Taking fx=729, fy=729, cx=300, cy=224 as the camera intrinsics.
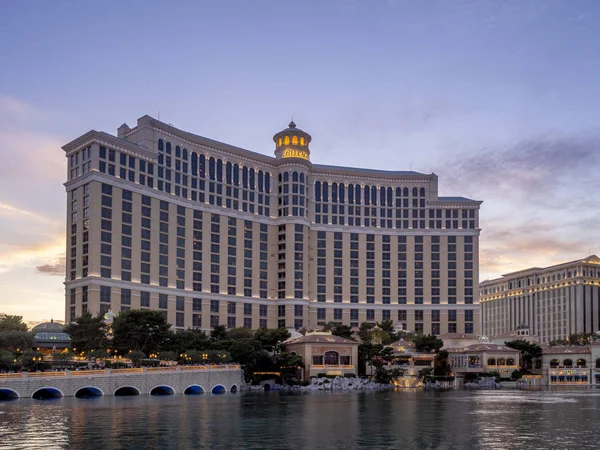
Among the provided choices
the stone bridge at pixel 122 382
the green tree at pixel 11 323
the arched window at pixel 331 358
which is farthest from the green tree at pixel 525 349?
the green tree at pixel 11 323

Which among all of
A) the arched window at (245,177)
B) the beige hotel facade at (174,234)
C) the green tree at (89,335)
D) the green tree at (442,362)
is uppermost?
the arched window at (245,177)

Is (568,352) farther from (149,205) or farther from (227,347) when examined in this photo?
(149,205)

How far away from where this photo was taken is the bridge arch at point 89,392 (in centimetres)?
10100

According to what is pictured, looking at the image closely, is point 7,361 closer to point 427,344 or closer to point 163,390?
point 163,390

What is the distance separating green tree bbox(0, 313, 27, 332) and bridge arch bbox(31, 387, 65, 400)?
50387mm

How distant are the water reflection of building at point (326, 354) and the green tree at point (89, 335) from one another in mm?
40338

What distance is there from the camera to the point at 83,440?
5466 cm

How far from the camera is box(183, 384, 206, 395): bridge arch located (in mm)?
114850

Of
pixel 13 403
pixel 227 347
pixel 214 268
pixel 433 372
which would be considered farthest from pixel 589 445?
pixel 214 268

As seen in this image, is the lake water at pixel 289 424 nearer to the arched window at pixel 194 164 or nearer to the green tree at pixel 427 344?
the green tree at pixel 427 344

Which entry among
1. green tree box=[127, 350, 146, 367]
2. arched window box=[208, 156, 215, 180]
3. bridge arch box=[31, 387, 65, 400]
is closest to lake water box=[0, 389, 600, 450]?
bridge arch box=[31, 387, 65, 400]

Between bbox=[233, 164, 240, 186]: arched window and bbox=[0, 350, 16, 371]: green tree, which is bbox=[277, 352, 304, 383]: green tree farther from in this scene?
bbox=[233, 164, 240, 186]: arched window

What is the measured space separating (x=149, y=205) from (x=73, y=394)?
253ft

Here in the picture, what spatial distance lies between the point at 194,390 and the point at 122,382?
643 inches
